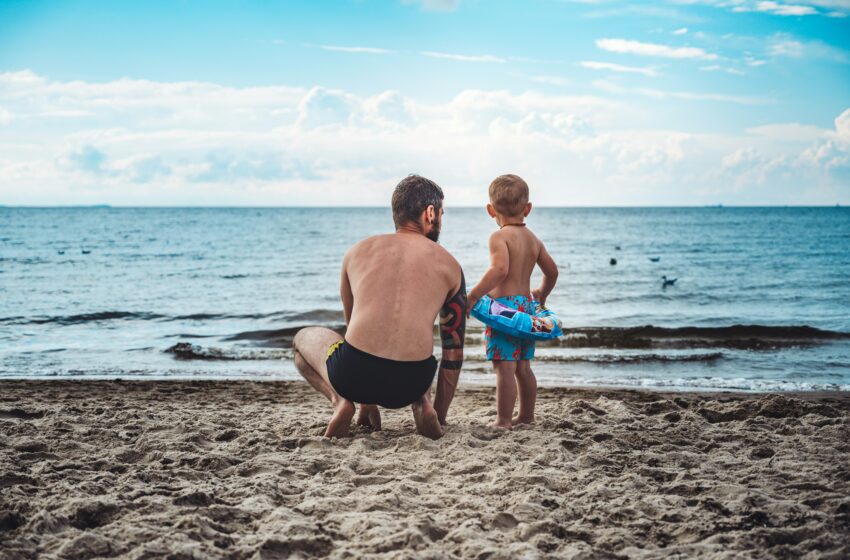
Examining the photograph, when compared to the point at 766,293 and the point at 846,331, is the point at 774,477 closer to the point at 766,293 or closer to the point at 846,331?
the point at 846,331

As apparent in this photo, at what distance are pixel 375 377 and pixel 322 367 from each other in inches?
21.2

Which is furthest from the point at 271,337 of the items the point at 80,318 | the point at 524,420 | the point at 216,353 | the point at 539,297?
the point at 539,297

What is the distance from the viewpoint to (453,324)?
440cm

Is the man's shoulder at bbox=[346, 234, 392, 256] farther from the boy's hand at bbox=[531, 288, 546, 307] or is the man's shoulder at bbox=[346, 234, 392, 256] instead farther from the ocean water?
the ocean water

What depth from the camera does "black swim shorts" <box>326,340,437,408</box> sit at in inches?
159

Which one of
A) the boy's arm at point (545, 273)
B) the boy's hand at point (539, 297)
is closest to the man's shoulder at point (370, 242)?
the boy's arm at point (545, 273)

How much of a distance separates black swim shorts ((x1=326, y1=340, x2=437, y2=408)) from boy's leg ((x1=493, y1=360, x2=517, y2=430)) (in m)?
0.74

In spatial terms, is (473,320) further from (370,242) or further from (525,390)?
(370,242)

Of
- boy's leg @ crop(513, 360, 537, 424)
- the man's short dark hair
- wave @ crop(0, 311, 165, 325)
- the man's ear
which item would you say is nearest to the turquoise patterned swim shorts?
boy's leg @ crop(513, 360, 537, 424)

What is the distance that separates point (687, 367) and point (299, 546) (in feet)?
25.1

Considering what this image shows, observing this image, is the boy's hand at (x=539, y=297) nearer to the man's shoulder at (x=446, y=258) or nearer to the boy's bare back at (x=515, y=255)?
the boy's bare back at (x=515, y=255)

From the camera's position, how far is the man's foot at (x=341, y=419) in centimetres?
439

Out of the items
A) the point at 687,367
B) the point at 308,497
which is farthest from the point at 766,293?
the point at 308,497

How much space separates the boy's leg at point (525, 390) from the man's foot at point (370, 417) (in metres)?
1.12
